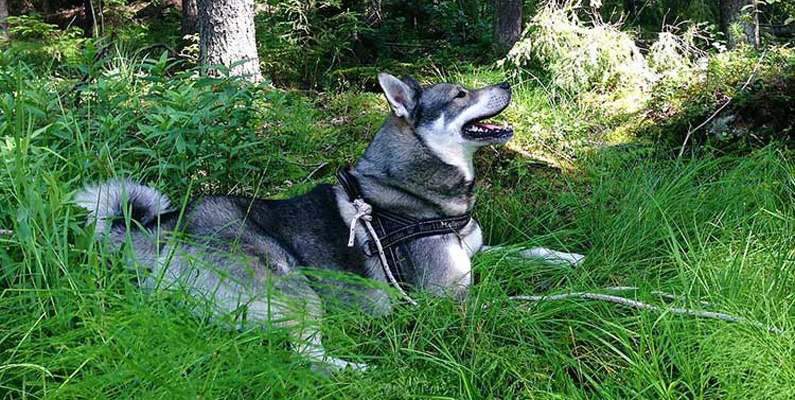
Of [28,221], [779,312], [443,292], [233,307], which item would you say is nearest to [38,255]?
[28,221]

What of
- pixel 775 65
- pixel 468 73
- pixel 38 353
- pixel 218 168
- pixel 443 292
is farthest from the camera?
pixel 468 73

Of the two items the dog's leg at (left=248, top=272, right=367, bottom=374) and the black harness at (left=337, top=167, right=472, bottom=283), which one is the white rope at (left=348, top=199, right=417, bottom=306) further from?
the dog's leg at (left=248, top=272, right=367, bottom=374)

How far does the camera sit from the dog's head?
10.4 ft

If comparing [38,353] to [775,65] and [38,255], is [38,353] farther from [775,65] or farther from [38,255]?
[775,65]

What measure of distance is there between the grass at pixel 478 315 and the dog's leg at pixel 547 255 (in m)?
0.06

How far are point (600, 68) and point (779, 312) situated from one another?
3458 millimetres

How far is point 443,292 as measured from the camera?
2.71m

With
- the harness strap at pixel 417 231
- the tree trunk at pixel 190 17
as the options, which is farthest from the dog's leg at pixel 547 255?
the tree trunk at pixel 190 17

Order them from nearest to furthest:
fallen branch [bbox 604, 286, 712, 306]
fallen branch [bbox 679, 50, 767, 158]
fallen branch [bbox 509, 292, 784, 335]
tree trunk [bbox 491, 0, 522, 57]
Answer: fallen branch [bbox 509, 292, 784, 335], fallen branch [bbox 604, 286, 712, 306], fallen branch [bbox 679, 50, 767, 158], tree trunk [bbox 491, 0, 522, 57]

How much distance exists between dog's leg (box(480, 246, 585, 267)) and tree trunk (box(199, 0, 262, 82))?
335cm

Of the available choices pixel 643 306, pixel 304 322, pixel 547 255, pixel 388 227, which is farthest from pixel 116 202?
pixel 643 306

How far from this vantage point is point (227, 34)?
5625 millimetres

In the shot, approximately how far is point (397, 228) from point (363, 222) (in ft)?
0.53

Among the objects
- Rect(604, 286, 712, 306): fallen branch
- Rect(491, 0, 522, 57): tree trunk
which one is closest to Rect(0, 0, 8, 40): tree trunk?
Rect(491, 0, 522, 57): tree trunk
